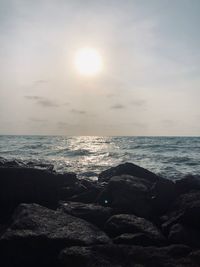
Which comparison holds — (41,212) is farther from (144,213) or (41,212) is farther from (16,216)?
(144,213)

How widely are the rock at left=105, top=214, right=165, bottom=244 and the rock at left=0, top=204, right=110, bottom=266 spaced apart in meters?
0.43

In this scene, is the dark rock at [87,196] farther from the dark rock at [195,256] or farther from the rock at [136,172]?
the dark rock at [195,256]

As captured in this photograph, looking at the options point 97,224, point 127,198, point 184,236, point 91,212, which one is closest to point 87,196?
point 127,198

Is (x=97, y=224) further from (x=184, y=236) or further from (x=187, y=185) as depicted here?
(x=187, y=185)

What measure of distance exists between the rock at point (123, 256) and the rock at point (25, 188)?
9.92ft

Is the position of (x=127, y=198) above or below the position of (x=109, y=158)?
above

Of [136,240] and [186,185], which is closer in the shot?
[136,240]

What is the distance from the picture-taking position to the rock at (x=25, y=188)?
8812 millimetres

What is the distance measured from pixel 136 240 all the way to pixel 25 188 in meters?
3.41

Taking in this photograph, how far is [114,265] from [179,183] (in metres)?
5.32

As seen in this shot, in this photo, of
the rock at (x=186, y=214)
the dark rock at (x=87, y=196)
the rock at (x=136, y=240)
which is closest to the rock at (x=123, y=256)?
the rock at (x=136, y=240)

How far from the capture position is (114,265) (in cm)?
573

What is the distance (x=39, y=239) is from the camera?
21.3 ft

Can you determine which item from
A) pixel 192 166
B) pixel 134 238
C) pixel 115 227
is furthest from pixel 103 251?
pixel 192 166
